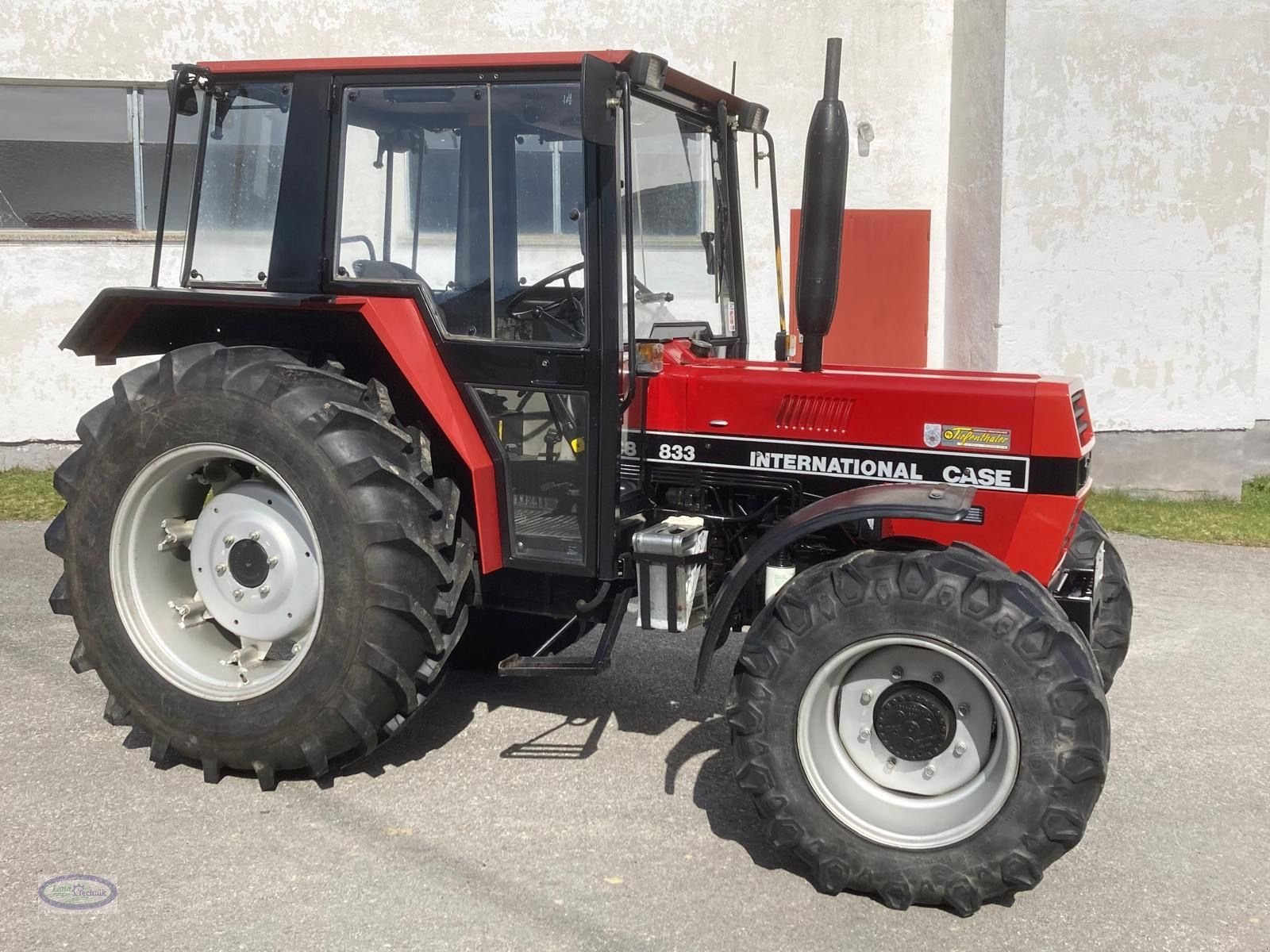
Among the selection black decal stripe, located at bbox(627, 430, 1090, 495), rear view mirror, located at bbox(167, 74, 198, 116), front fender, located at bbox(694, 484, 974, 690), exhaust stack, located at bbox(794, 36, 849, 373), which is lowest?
front fender, located at bbox(694, 484, 974, 690)

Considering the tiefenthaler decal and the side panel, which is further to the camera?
the side panel

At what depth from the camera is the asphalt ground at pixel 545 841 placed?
10.2 ft

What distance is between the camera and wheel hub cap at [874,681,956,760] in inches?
132

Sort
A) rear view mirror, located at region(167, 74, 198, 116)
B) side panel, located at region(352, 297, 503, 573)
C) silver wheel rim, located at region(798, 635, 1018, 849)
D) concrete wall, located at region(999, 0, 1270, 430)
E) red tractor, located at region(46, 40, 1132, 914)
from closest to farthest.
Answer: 1. silver wheel rim, located at region(798, 635, 1018, 849)
2. red tractor, located at region(46, 40, 1132, 914)
3. side panel, located at region(352, 297, 503, 573)
4. rear view mirror, located at region(167, 74, 198, 116)
5. concrete wall, located at region(999, 0, 1270, 430)

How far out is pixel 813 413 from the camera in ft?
12.8

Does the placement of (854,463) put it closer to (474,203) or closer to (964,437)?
(964,437)

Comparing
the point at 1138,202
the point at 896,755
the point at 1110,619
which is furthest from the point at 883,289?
the point at 896,755

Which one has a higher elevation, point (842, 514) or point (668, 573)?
point (842, 514)

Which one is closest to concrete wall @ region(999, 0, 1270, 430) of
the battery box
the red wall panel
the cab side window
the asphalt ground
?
the red wall panel

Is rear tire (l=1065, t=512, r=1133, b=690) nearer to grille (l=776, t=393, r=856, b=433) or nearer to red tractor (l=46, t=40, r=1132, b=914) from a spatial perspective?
red tractor (l=46, t=40, r=1132, b=914)

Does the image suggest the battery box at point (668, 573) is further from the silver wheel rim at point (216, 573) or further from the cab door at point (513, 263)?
the silver wheel rim at point (216, 573)

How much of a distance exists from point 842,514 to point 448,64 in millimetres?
1845

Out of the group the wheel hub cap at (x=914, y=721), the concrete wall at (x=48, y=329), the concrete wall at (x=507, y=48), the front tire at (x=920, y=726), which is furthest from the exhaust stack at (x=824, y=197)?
the concrete wall at (x=48, y=329)

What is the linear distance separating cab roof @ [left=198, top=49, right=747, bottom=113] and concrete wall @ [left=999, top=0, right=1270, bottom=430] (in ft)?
18.6
